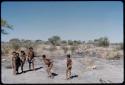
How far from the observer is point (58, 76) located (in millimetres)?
11891

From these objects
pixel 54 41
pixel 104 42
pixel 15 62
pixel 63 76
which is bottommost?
pixel 63 76

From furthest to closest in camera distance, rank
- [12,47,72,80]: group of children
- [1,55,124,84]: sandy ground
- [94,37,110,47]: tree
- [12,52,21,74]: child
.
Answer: [94,37,110,47]: tree
[12,52,21,74]: child
[12,47,72,80]: group of children
[1,55,124,84]: sandy ground

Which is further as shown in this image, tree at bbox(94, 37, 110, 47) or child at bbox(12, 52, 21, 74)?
tree at bbox(94, 37, 110, 47)

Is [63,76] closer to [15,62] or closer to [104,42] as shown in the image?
[15,62]

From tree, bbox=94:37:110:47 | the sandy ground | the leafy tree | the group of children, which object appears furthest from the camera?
the leafy tree

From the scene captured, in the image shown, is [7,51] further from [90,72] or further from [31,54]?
[90,72]

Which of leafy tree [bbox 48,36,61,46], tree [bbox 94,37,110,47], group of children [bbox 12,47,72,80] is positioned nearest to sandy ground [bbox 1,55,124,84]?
group of children [bbox 12,47,72,80]

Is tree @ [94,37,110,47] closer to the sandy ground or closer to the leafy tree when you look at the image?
the leafy tree

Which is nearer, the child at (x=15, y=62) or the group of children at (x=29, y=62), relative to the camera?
the group of children at (x=29, y=62)

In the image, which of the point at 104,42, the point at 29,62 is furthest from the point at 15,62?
the point at 104,42

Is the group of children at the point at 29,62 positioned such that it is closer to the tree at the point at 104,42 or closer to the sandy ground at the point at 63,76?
the sandy ground at the point at 63,76

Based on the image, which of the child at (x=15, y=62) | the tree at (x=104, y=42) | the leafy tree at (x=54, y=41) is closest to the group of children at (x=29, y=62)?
the child at (x=15, y=62)

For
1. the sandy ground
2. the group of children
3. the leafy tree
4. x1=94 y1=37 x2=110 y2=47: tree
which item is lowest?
the sandy ground

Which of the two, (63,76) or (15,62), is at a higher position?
(15,62)
